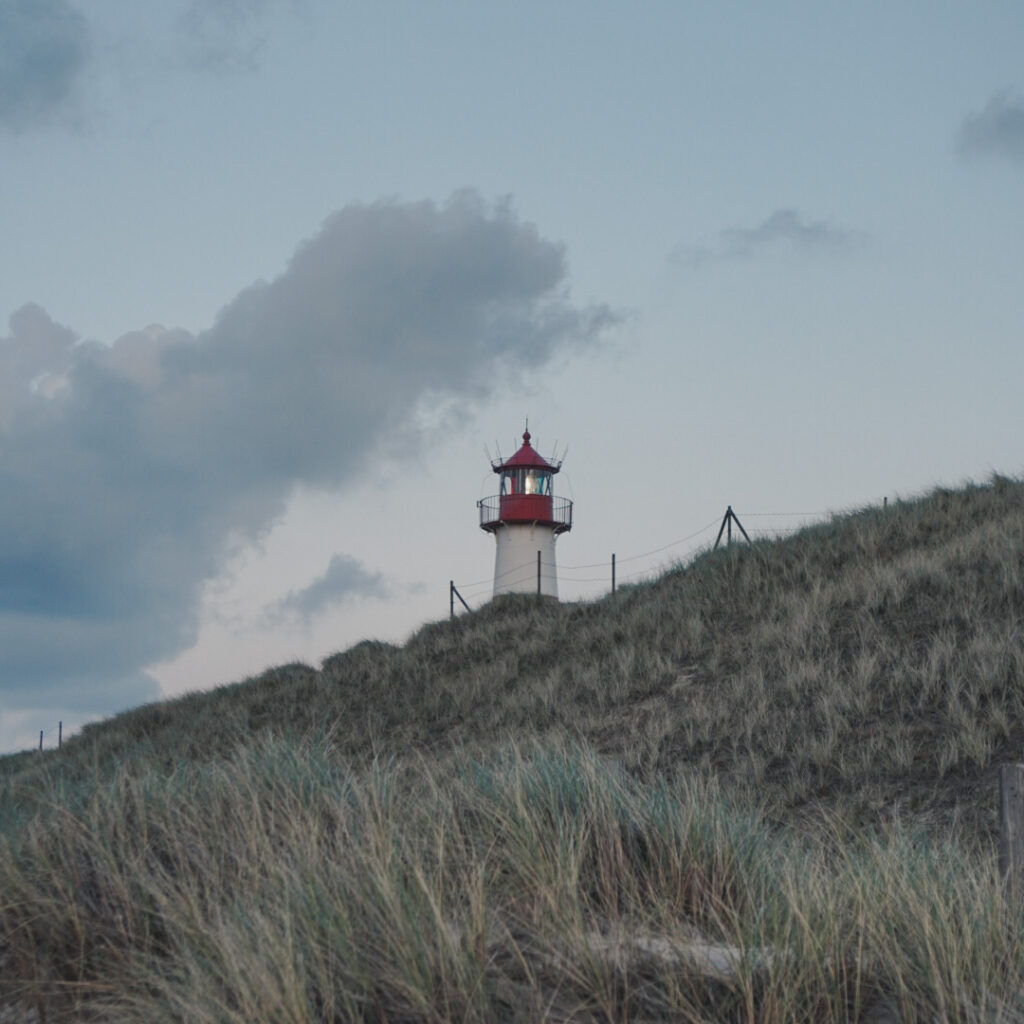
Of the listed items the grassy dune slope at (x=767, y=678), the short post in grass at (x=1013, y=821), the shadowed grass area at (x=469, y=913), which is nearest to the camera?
the shadowed grass area at (x=469, y=913)

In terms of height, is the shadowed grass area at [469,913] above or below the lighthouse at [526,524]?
below

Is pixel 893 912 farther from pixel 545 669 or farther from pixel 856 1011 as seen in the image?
pixel 545 669

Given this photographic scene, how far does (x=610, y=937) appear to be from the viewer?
3.59m

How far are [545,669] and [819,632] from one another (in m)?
6.06

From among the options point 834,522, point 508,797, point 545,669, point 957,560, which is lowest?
point 508,797

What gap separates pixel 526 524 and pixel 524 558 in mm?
1116

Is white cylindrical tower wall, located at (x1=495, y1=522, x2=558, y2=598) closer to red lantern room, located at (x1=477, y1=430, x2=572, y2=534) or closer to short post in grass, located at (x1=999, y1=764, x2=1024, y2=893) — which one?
red lantern room, located at (x1=477, y1=430, x2=572, y2=534)

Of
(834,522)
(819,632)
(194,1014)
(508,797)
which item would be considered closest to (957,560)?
(819,632)

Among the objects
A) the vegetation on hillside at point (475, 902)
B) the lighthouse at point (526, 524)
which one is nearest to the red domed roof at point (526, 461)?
the lighthouse at point (526, 524)

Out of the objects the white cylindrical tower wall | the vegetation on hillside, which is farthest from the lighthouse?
the vegetation on hillside

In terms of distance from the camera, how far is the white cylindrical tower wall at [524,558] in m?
32.4

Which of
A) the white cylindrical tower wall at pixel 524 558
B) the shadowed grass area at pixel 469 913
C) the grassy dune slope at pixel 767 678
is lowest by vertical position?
the shadowed grass area at pixel 469 913

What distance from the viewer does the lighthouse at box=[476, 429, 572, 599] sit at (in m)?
32.6

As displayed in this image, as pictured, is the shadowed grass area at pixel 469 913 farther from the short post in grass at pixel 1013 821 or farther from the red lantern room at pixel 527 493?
the red lantern room at pixel 527 493
